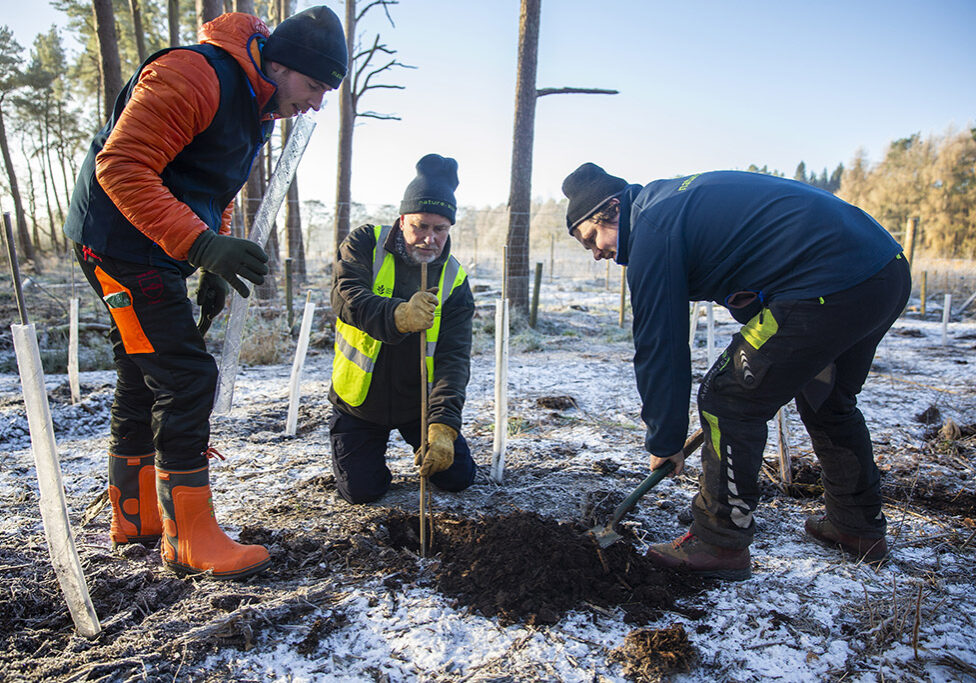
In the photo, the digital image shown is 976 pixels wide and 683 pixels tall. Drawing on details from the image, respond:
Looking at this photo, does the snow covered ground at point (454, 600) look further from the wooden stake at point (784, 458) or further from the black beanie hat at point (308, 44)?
the black beanie hat at point (308, 44)

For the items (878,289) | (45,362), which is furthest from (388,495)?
(45,362)

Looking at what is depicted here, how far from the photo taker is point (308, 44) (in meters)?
1.89

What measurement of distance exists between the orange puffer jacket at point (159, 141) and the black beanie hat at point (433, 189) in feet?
3.32

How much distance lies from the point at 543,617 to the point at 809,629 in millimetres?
864

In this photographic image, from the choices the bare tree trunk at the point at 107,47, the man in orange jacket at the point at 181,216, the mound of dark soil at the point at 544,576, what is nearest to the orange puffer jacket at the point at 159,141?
the man in orange jacket at the point at 181,216

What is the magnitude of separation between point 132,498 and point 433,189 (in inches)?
72.7

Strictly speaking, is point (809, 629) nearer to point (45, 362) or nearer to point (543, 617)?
point (543, 617)

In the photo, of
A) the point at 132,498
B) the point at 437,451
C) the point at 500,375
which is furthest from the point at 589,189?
the point at 132,498

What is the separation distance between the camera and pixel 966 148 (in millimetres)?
29391

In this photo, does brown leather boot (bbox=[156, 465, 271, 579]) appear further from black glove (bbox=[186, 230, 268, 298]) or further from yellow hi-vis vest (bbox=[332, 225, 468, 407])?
yellow hi-vis vest (bbox=[332, 225, 468, 407])

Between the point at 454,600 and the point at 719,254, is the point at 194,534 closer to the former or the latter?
the point at 454,600

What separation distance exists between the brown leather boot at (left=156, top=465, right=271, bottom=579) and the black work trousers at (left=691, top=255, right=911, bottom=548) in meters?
1.72

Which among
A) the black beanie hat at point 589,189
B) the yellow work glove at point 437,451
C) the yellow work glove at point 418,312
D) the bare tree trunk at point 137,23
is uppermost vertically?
the bare tree trunk at point 137,23

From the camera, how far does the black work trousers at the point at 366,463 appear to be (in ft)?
8.71
